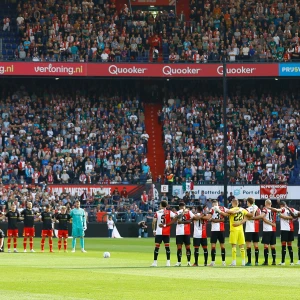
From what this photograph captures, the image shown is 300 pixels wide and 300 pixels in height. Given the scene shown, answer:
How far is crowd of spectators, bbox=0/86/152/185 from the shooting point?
5550 centimetres

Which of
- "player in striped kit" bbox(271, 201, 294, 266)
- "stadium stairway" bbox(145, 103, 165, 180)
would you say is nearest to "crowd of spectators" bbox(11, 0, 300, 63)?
"stadium stairway" bbox(145, 103, 165, 180)

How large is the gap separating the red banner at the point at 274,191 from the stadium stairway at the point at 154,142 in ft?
21.3

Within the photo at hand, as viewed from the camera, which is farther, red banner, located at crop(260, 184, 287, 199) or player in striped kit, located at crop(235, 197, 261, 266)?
red banner, located at crop(260, 184, 287, 199)

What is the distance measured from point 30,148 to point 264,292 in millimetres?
38984

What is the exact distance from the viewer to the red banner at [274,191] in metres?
56.9

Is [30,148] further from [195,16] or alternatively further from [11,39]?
[195,16]

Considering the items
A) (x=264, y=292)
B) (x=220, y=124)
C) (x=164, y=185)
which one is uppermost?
→ (x=220, y=124)

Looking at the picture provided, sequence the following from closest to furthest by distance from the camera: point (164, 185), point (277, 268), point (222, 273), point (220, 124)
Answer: point (222, 273) < point (277, 268) < point (164, 185) < point (220, 124)

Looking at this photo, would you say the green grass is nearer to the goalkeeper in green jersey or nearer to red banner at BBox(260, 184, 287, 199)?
the goalkeeper in green jersey

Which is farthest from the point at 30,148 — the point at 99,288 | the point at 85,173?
the point at 99,288

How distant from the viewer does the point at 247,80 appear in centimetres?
6456

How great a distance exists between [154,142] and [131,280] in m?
38.9

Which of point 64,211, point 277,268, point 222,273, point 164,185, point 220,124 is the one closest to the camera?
point 222,273

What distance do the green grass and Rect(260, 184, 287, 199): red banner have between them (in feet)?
82.2
